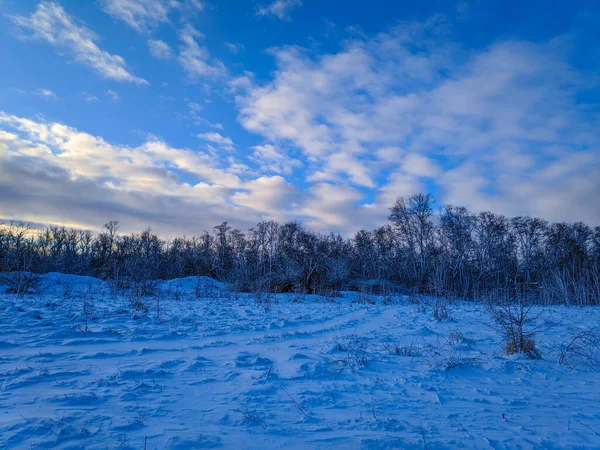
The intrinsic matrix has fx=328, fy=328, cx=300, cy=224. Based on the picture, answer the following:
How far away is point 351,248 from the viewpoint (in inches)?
1827

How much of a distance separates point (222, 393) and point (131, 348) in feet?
9.99

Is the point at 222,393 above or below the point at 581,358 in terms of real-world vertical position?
below

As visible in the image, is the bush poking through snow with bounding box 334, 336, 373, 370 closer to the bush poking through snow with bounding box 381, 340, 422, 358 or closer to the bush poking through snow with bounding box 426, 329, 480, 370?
the bush poking through snow with bounding box 381, 340, 422, 358

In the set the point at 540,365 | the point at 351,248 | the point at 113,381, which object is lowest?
the point at 113,381

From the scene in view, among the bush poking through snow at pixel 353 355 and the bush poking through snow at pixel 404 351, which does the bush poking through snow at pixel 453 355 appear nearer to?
the bush poking through snow at pixel 404 351

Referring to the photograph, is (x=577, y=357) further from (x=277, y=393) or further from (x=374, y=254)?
(x=374, y=254)

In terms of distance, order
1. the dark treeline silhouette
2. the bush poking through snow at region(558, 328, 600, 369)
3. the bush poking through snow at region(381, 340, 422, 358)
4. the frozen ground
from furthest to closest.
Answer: the dark treeline silhouette < the bush poking through snow at region(381, 340, 422, 358) < the bush poking through snow at region(558, 328, 600, 369) < the frozen ground

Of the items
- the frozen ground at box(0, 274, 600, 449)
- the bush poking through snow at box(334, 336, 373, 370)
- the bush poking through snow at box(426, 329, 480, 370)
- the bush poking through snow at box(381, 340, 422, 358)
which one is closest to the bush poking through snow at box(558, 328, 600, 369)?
the frozen ground at box(0, 274, 600, 449)

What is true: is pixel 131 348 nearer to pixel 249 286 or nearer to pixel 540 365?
pixel 540 365

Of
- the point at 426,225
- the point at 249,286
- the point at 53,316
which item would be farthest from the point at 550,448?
the point at 426,225

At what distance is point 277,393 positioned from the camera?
395 cm

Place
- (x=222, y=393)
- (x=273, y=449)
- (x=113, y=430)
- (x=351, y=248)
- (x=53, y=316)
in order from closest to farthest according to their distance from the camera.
A: (x=273, y=449) → (x=113, y=430) → (x=222, y=393) → (x=53, y=316) → (x=351, y=248)

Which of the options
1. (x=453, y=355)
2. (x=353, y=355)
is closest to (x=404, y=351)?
(x=453, y=355)

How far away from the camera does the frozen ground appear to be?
2.84 meters
